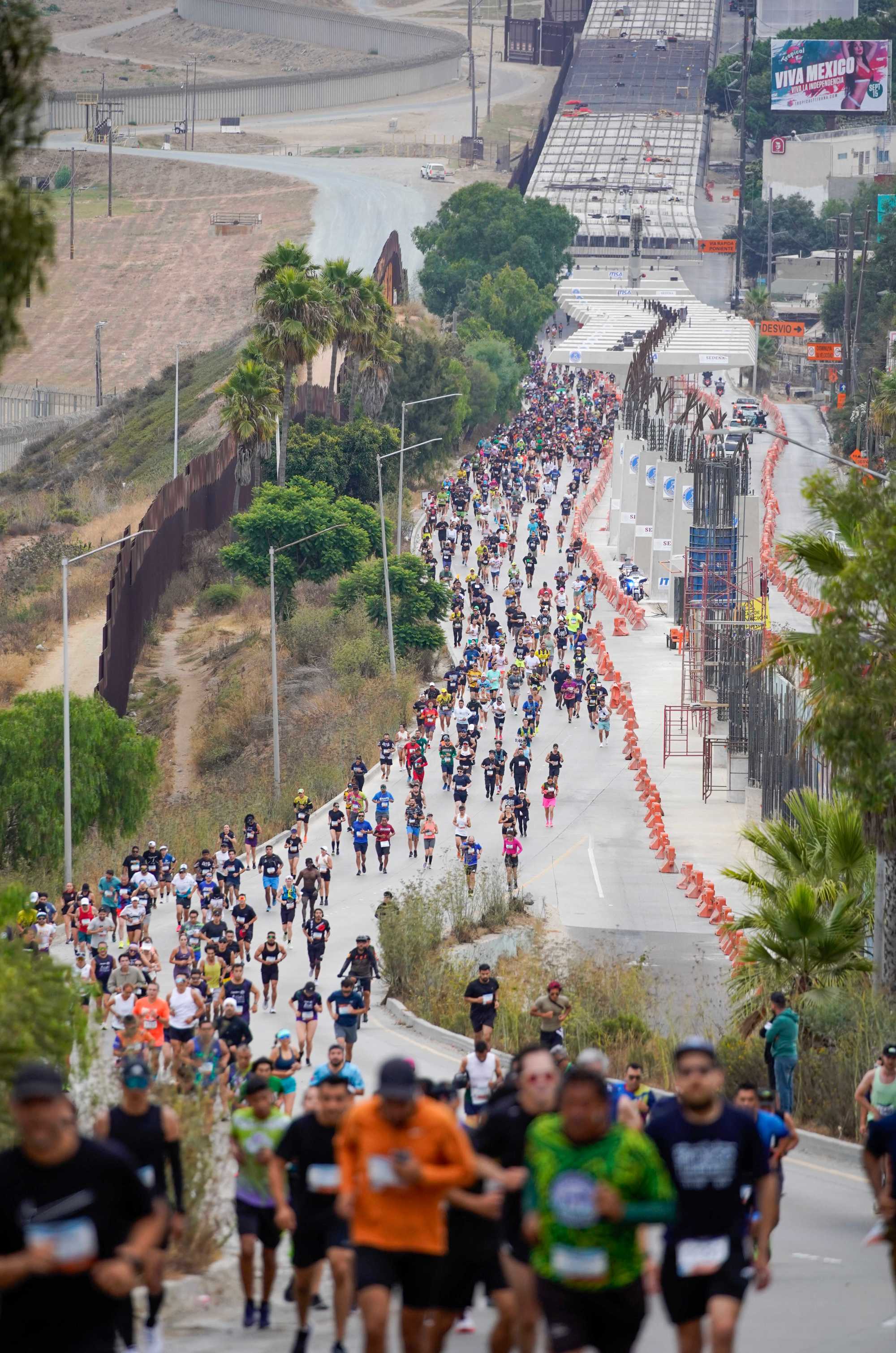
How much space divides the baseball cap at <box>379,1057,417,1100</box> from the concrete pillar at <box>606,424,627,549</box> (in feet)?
200

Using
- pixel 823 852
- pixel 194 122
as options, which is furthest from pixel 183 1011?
pixel 194 122

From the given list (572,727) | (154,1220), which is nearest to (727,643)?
(572,727)

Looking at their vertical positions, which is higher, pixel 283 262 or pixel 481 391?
pixel 283 262

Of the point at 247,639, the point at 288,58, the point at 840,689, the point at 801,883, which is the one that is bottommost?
the point at 247,639

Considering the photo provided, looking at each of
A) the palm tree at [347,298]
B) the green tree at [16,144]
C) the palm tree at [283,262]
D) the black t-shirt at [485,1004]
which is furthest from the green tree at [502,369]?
the green tree at [16,144]

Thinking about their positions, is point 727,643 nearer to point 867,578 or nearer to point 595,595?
point 595,595

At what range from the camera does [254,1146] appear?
1089 cm

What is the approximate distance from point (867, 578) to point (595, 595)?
3740 centimetres

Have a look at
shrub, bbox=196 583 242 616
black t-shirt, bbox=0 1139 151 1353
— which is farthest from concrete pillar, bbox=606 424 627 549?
black t-shirt, bbox=0 1139 151 1353

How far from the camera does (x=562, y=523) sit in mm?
64312

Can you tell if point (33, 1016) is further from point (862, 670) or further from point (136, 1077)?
point (862, 670)

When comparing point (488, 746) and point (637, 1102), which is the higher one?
point (637, 1102)

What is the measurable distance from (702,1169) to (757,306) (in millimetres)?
118294

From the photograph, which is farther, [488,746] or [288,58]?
[288,58]
